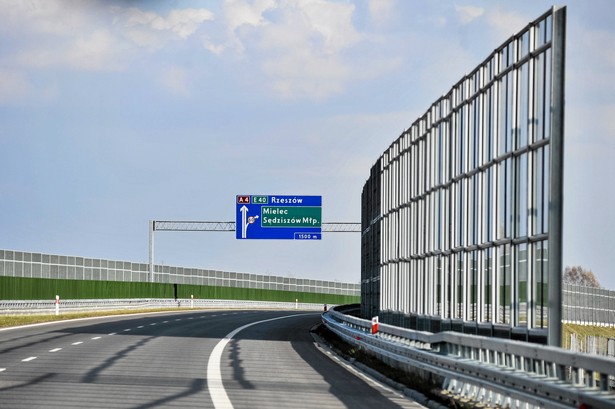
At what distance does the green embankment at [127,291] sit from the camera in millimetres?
68250

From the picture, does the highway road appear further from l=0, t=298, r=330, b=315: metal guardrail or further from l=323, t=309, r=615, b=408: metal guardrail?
l=0, t=298, r=330, b=315: metal guardrail

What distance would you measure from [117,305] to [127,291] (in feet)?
35.2

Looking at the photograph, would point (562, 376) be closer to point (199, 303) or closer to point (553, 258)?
point (553, 258)

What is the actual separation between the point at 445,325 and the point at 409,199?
7224mm

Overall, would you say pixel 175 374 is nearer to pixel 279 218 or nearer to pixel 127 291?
pixel 279 218

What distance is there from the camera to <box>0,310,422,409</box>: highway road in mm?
16750

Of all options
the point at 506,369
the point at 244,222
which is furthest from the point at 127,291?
the point at 506,369

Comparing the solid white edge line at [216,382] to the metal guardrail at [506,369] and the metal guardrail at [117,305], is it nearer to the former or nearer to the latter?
the metal guardrail at [506,369]

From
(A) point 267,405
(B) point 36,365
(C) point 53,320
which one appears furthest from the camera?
(C) point 53,320

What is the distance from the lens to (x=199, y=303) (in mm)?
100625

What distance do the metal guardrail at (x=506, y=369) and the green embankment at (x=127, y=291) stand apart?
4769cm

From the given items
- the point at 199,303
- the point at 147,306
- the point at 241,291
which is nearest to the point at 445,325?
the point at 147,306

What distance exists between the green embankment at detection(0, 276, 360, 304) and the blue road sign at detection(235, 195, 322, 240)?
12.0 m

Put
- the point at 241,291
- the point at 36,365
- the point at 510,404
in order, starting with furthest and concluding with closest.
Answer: the point at 241,291
the point at 36,365
the point at 510,404
